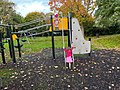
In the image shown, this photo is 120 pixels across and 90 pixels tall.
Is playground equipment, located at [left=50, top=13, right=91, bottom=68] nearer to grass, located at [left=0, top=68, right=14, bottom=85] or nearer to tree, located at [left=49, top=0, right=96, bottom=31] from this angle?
grass, located at [left=0, top=68, right=14, bottom=85]

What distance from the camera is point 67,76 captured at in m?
4.09

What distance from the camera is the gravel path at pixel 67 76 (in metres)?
3.54

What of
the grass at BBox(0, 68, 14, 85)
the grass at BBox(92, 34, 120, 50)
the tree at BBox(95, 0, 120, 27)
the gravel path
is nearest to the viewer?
the gravel path

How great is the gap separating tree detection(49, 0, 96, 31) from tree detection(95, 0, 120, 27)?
7.43 feet

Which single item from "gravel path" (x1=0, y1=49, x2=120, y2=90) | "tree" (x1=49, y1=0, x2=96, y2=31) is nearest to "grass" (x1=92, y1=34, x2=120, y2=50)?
"tree" (x1=49, y1=0, x2=96, y2=31)

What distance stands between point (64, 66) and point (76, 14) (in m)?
10.5

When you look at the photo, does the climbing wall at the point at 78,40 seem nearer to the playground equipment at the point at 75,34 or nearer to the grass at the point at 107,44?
the playground equipment at the point at 75,34

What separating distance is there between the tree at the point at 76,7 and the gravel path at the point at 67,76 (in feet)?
32.4

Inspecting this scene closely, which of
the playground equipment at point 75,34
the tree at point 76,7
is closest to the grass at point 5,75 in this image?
the playground equipment at point 75,34

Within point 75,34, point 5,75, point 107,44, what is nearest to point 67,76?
point 5,75

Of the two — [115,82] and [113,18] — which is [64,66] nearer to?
[115,82]

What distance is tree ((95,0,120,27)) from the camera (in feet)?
34.0

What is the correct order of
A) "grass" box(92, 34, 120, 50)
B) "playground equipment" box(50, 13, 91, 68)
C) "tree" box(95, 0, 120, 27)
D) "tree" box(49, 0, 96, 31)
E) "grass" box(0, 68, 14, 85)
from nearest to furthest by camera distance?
Answer: "grass" box(0, 68, 14, 85), "playground equipment" box(50, 13, 91, 68), "grass" box(92, 34, 120, 50), "tree" box(95, 0, 120, 27), "tree" box(49, 0, 96, 31)

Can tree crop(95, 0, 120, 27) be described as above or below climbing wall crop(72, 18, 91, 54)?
above
